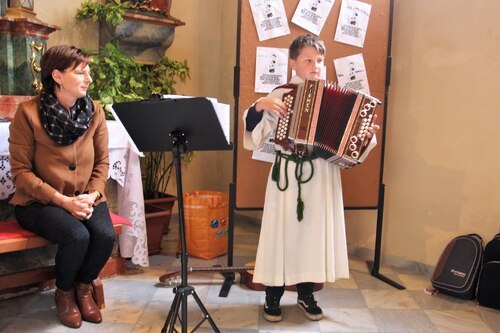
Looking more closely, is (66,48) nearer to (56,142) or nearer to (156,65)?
(56,142)

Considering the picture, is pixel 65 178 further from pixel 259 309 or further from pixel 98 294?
pixel 259 309

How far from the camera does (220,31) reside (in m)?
4.26

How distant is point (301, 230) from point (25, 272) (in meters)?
1.36

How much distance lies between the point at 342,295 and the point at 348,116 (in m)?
1.12

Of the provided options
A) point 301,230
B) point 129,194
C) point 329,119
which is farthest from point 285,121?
point 129,194

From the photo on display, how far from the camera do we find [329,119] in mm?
2148

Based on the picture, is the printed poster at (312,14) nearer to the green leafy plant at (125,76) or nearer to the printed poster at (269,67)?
the printed poster at (269,67)

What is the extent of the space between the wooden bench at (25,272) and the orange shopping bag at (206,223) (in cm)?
55

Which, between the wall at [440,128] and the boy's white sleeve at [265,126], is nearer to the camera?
the boy's white sleeve at [265,126]

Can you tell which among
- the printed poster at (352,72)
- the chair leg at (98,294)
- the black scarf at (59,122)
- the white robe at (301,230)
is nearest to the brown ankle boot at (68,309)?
the chair leg at (98,294)

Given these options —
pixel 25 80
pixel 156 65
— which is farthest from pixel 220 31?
pixel 25 80

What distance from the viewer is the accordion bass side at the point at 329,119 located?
6.90 feet

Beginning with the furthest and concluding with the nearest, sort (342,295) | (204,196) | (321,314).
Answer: (204,196), (342,295), (321,314)

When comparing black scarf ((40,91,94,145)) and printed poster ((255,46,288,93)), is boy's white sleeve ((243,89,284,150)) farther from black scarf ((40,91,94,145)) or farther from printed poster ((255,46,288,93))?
black scarf ((40,91,94,145))
